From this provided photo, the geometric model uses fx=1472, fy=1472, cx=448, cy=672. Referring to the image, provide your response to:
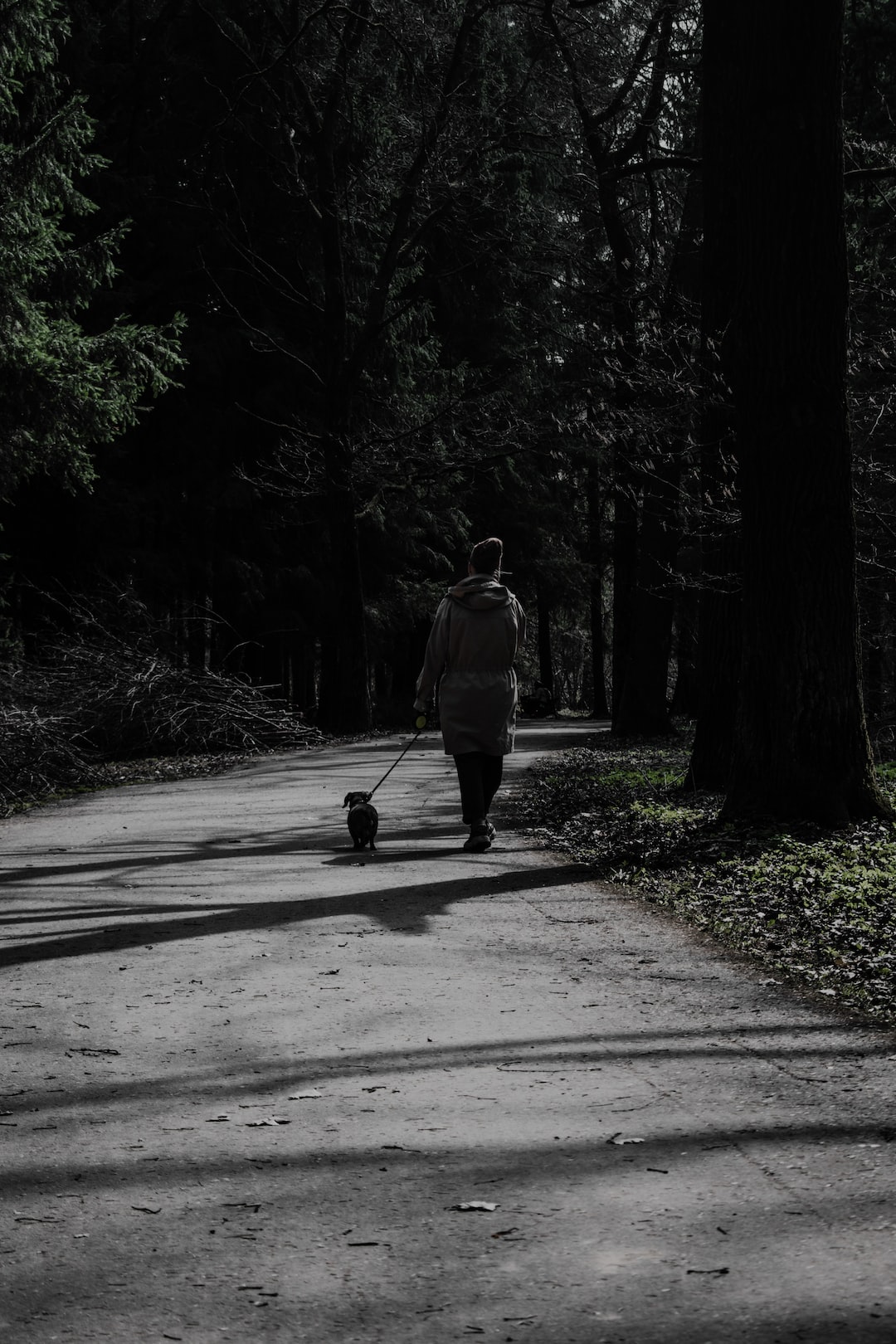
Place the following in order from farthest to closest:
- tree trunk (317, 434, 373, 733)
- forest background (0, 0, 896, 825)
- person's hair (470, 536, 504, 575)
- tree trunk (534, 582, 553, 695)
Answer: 1. tree trunk (534, 582, 553, 695)
2. tree trunk (317, 434, 373, 733)
3. person's hair (470, 536, 504, 575)
4. forest background (0, 0, 896, 825)

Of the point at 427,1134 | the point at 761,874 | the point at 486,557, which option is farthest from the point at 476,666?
the point at 427,1134

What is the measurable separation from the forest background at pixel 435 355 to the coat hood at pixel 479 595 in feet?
5.68

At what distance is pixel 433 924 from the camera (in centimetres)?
A: 738

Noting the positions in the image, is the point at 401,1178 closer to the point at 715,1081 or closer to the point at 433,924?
the point at 715,1081

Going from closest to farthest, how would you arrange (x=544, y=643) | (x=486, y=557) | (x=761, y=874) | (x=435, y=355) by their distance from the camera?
(x=761, y=874)
(x=486, y=557)
(x=435, y=355)
(x=544, y=643)

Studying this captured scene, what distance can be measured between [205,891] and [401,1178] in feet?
16.6

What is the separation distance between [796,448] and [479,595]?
2415 millimetres

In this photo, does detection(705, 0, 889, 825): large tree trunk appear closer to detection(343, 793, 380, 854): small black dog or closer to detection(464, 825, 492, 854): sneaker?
detection(464, 825, 492, 854): sneaker

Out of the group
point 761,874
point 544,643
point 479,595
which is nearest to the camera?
point 761,874

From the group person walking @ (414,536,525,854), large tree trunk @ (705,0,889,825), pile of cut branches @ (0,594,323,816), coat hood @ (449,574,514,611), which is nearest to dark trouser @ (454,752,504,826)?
person walking @ (414,536,525,854)

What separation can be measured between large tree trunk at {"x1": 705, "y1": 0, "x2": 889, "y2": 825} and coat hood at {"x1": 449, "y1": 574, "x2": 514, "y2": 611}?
1.73 meters

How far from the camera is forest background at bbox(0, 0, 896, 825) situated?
33.0 ft

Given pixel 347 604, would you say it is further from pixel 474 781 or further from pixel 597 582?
pixel 474 781

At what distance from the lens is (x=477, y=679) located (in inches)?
415
